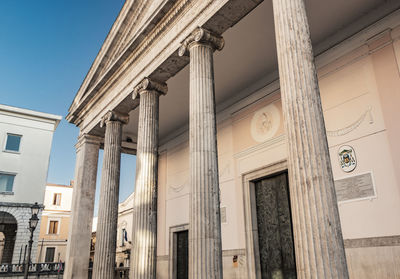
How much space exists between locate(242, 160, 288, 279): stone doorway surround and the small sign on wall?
1.61m

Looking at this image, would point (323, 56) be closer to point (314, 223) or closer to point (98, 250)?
point (314, 223)

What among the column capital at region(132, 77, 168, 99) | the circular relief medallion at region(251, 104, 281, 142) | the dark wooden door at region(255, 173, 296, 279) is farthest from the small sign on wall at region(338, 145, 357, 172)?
the column capital at region(132, 77, 168, 99)

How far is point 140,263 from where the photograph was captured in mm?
7551

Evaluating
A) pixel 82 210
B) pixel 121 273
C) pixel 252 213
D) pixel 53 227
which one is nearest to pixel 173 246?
pixel 82 210

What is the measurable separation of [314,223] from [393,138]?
12.7ft

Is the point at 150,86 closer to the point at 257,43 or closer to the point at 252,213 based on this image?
the point at 257,43

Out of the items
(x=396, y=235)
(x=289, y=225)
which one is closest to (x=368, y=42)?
(x=396, y=235)

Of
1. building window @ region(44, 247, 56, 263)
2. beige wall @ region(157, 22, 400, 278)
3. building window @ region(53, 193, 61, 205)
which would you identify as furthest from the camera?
building window @ region(53, 193, 61, 205)

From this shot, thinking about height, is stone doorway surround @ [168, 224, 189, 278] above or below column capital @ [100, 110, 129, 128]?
below

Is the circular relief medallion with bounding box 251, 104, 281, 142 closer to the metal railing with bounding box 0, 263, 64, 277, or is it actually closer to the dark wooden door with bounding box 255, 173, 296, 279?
the dark wooden door with bounding box 255, 173, 296, 279

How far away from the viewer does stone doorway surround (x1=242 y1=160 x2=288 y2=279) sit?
9234mm

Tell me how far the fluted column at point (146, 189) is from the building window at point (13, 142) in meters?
17.9

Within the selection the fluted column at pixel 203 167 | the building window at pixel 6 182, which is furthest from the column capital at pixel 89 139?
the building window at pixel 6 182

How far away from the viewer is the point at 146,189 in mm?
8180
